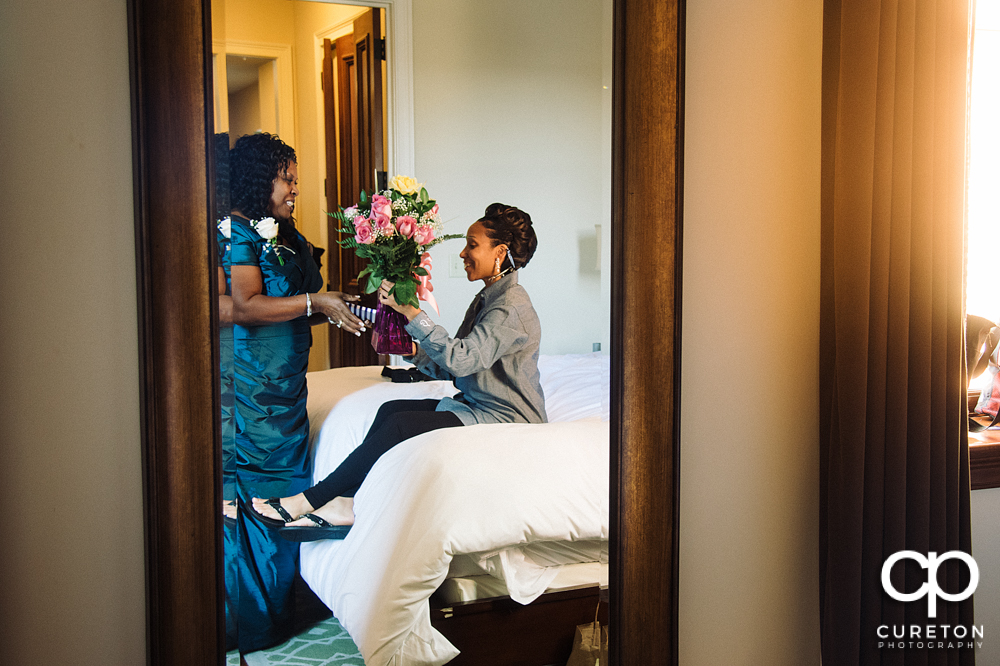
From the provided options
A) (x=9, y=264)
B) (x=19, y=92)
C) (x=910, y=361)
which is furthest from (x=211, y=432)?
(x=910, y=361)

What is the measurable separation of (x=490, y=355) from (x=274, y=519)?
0.44m

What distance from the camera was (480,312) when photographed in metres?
1.15

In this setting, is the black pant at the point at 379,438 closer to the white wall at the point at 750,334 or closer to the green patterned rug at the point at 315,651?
the green patterned rug at the point at 315,651

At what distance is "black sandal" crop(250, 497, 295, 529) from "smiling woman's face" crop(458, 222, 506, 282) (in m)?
0.48

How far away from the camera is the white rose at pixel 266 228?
1.06 metres

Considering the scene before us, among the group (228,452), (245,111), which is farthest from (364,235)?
(228,452)

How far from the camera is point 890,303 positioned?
126 cm

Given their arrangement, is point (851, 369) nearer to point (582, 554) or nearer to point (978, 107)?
point (582, 554)

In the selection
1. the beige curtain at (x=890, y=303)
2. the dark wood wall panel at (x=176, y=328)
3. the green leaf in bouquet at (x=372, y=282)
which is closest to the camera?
the dark wood wall panel at (x=176, y=328)

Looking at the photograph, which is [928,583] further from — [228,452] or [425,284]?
[228,452]

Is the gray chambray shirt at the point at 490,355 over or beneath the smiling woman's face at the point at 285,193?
beneath

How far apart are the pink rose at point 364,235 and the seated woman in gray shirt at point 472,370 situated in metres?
0.07

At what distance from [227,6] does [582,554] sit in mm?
1051

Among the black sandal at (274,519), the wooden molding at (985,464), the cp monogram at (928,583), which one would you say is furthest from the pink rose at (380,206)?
Answer: the wooden molding at (985,464)
